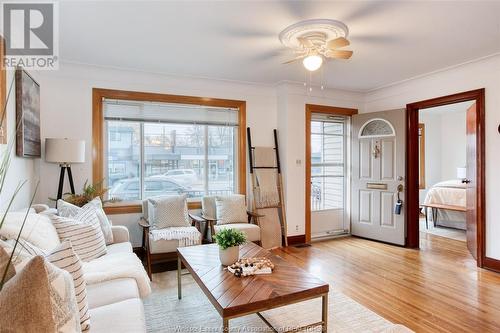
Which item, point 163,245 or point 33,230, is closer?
point 33,230

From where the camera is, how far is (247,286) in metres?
1.97

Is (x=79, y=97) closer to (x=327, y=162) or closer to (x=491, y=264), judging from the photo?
(x=327, y=162)

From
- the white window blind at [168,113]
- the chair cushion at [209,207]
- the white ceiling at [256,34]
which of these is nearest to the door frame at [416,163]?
the white ceiling at [256,34]

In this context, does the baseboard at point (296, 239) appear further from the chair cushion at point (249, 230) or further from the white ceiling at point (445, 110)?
the white ceiling at point (445, 110)

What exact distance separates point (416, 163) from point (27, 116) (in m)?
4.89

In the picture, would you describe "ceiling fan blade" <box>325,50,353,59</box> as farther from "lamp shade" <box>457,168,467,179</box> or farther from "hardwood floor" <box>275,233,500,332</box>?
"lamp shade" <box>457,168,467,179</box>

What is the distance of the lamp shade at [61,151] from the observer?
3.20m

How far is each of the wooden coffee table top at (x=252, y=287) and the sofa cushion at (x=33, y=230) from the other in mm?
976

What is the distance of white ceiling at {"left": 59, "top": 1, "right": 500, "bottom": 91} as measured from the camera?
2.34m

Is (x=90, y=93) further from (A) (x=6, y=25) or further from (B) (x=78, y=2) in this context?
(B) (x=78, y=2)

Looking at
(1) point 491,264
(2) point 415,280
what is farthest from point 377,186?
(2) point 415,280

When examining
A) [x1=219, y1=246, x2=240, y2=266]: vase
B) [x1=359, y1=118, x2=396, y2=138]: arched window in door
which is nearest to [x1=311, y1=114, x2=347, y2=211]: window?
[x1=359, y1=118, x2=396, y2=138]: arched window in door

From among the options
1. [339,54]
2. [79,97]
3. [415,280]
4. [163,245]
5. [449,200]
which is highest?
[339,54]

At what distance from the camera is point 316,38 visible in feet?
8.84
